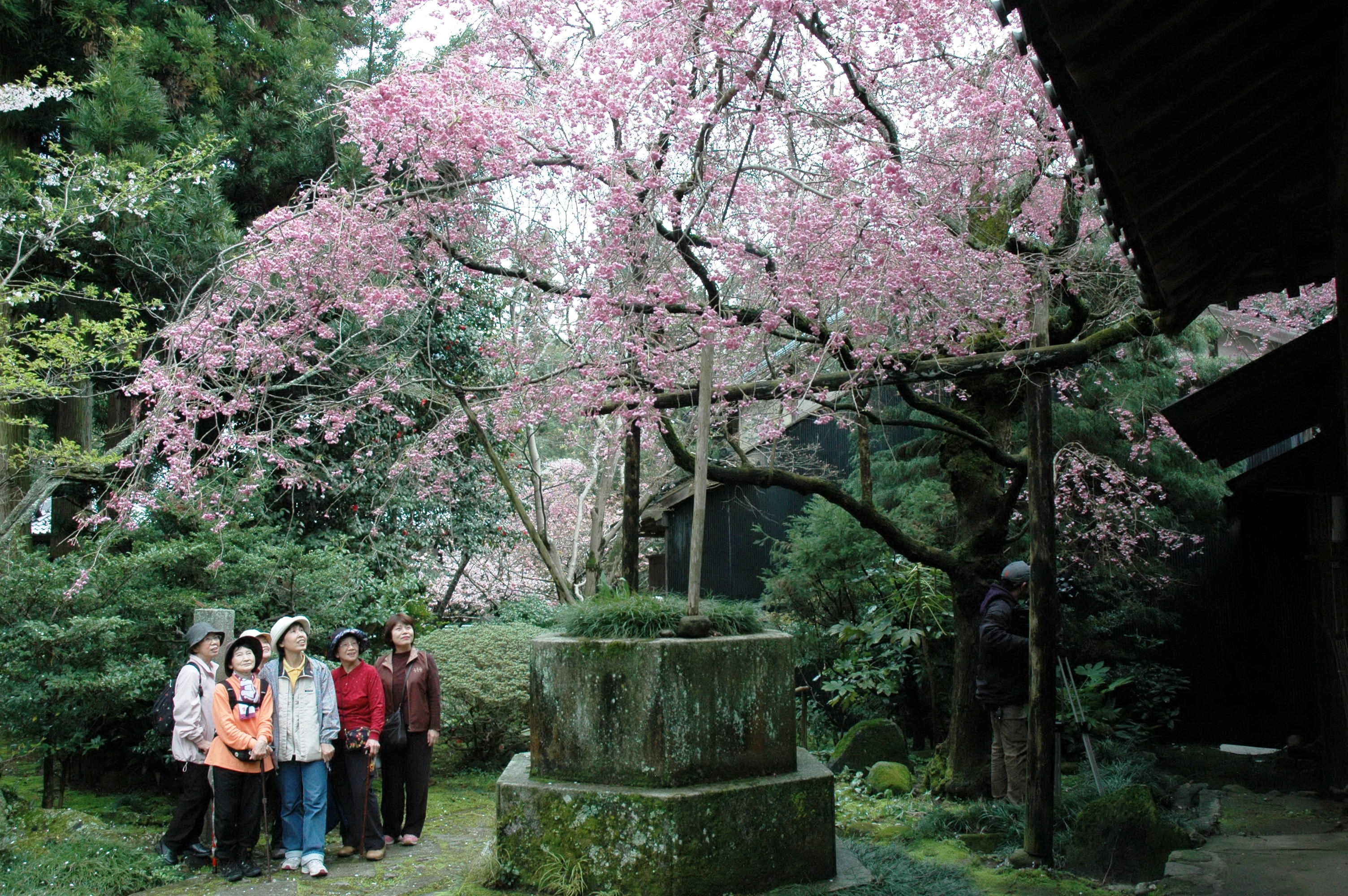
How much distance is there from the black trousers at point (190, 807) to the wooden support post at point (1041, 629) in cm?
548

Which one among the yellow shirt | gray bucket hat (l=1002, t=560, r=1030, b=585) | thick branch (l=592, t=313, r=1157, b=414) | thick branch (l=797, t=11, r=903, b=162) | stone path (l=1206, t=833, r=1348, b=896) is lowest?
stone path (l=1206, t=833, r=1348, b=896)

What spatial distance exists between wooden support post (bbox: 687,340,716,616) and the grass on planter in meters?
0.13

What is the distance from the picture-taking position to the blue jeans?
6539mm

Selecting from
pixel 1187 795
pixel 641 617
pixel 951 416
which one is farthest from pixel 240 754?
pixel 1187 795

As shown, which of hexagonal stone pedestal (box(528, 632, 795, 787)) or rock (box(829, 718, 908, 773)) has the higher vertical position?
hexagonal stone pedestal (box(528, 632, 795, 787))

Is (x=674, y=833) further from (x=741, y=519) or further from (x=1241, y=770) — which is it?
(x=741, y=519)

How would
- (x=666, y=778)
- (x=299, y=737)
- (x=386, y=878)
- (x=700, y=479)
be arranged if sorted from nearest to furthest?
(x=666, y=778), (x=700, y=479), (x=386, y=878), (x=299, y=737)

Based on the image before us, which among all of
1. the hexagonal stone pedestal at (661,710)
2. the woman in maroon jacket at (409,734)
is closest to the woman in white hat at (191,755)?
the woman in maroon jacket at (409,734)

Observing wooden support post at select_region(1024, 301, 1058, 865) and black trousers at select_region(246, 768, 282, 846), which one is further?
black trousers at select_region(246, 768, 282, 846)

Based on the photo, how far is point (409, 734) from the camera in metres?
7.18

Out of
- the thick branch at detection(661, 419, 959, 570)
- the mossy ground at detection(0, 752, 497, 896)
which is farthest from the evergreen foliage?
the thick branch at detection(661, 419, 959, 570)

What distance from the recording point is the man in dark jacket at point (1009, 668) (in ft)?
Answer: 23.2

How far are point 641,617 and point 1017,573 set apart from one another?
3323 mm

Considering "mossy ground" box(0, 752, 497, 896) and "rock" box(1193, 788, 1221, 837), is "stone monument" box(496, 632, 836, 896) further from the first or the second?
"rock" box(1193, 788, 1221, 837)
